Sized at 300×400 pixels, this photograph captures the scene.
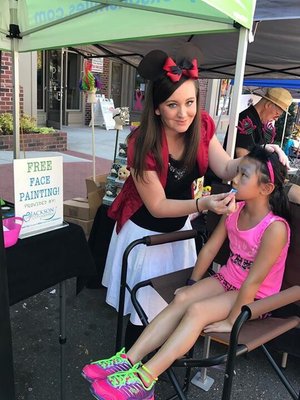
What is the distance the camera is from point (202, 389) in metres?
2.21

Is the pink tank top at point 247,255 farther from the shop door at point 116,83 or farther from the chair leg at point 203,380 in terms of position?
the shop door at point 116,83

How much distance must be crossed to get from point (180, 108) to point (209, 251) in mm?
760

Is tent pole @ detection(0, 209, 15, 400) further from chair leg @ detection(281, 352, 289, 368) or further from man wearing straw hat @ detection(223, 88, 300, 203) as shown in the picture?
man wearing straw hat @ detection(223, 88, 300, 203)

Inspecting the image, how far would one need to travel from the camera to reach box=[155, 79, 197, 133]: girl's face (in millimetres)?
1702

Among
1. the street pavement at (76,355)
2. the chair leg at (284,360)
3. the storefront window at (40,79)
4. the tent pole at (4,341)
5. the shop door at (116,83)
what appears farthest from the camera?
the shop door at (116,83)

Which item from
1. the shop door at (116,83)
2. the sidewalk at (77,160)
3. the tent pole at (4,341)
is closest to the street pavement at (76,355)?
the tent pole at (4,341)

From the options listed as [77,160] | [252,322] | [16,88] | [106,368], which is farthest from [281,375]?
[77,160]

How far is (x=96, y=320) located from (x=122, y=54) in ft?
10.5

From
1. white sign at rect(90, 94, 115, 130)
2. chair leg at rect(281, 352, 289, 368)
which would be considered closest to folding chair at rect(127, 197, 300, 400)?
chair leg at rect(281, 352, 289, 368)

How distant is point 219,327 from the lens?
1.63 meters

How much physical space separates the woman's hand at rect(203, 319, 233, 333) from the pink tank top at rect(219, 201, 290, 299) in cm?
23

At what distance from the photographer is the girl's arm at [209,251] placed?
198 centimetres

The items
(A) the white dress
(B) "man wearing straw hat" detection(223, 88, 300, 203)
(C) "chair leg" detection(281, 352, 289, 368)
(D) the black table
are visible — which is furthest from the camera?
(B) "man wearing straw hat" detection(223, 88, 300, 203)

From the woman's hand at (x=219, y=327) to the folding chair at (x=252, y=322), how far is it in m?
0.02
